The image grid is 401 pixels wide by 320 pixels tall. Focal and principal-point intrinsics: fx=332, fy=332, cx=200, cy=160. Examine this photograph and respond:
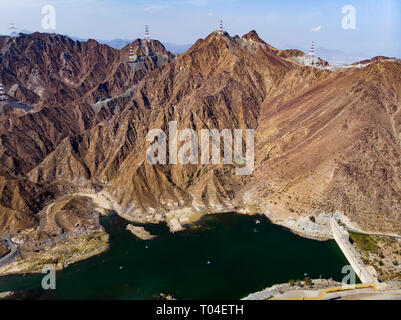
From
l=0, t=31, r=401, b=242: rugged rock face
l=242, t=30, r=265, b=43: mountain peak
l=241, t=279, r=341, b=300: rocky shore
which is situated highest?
l=242, t=30, r=265, b=43: mountain peak

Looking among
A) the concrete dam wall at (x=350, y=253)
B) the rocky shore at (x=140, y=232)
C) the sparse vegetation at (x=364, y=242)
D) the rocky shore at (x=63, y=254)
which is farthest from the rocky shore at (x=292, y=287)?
the rocky shore at (x=63, y=254)

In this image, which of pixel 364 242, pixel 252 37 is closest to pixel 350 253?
pixel 364 242

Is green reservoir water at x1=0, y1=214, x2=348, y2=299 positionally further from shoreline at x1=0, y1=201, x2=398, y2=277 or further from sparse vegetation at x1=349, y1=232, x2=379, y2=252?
sparse vegetation at x1=349, y1=232, x2=379, y2=252

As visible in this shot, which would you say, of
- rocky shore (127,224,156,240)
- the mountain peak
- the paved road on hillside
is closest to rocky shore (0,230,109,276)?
the paved road on hillside

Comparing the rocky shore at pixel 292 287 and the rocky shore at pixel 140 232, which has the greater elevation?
the rocky shore at pixel 140 232

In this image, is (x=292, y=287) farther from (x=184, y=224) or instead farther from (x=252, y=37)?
(x=252, y=37)

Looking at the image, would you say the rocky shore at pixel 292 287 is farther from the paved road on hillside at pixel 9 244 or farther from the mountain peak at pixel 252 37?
the mountain peak at pixel 252 37
